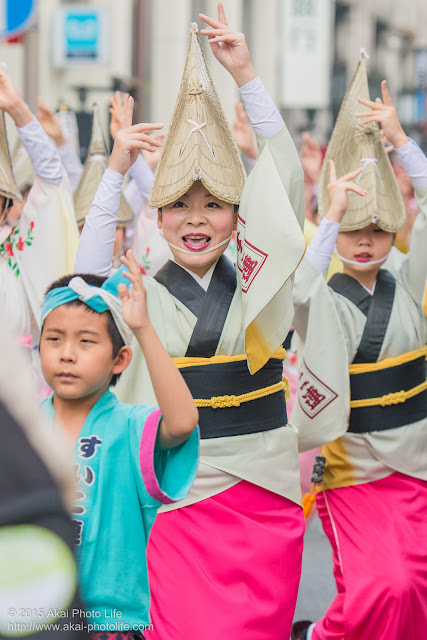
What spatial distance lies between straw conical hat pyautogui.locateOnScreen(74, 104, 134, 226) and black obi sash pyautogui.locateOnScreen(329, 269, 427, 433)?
1.71 meters

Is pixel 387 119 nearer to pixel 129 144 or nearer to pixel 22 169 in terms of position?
pixel 129 144

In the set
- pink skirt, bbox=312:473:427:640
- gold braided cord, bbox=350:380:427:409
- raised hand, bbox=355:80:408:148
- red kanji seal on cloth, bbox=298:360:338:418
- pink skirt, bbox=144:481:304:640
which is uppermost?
raised hand, bbox=355:80:408:148

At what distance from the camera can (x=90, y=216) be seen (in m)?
3.19

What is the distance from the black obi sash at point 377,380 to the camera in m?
3.87

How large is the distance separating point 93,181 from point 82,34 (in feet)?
31.4

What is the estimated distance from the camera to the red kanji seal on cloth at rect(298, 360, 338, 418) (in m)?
3.71

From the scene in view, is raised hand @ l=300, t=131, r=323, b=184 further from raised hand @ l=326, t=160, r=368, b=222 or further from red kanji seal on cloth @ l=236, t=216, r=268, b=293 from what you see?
red kanji seal on cloth @ l=236, t=216, r=268, b=293

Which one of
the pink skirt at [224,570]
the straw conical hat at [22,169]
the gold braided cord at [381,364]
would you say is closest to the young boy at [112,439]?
the pink skirt at [224,570]

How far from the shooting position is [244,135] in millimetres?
4789

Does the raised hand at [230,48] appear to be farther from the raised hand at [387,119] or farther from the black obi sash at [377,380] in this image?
the black obi sash at [377,380]

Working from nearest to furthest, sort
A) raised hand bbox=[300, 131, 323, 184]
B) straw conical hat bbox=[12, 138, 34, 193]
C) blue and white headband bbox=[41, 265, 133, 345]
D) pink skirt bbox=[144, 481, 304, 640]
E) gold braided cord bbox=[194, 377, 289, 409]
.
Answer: blue and white headband bbox=[41, 265, 133, 345]
pink skirt bbox=[144, 481, 304, 640]
gold braided cord bbox=[194, 377, 289, 409]
straw conical hat bbox=[12, 138, 34, 193]
raised hand bbox=[300, 131, 323, 184]

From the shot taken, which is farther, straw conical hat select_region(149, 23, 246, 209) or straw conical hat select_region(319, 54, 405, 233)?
straw conical hat select_region(319, 54, 405, 233)

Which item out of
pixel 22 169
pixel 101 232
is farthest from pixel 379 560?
pixel 22 169

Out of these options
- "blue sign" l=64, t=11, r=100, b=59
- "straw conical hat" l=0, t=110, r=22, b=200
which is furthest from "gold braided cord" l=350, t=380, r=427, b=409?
"blue sign" l=64, t=11, r=100, b=59
